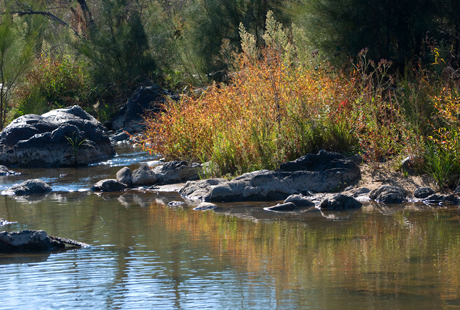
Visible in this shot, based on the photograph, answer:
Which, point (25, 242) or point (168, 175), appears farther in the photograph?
point (168, 175)

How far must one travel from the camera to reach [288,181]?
743cm

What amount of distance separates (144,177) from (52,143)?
4706mm

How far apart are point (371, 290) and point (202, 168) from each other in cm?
598

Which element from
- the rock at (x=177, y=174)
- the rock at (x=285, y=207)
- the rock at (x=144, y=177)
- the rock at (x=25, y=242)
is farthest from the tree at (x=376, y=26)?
the rock at (x=25, y=242)

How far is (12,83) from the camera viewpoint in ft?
52.4

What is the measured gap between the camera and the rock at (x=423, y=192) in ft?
22.3

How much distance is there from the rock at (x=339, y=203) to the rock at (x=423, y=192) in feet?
2.79

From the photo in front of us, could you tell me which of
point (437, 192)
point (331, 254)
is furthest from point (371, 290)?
point (437, 192)

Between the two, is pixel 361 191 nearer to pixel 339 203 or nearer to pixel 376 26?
pixel 339 203

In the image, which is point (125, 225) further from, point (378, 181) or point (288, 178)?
point (378, 181)

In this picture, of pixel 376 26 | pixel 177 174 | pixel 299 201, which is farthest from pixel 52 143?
pixel 299 201

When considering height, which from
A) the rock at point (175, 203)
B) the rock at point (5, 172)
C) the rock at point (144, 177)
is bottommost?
the rock at point (175, 203)

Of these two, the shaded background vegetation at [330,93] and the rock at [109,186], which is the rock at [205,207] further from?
the rock at [109,186]

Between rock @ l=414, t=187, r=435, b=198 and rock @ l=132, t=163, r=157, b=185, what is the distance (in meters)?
4.33
